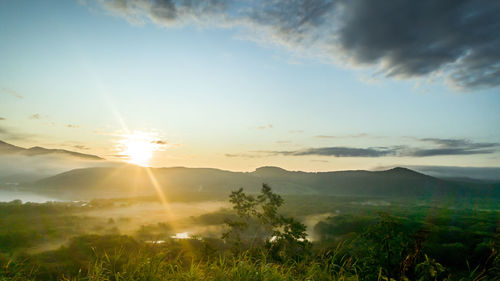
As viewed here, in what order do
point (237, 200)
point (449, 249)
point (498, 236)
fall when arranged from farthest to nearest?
point (449, 249) < point (237, 200) < point (498, 236)

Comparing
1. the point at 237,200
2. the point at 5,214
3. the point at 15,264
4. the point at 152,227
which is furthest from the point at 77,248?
the point at 5,214

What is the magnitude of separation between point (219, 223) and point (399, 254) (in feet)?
646

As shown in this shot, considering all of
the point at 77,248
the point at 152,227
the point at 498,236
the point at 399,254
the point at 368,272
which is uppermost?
the point at 498,236

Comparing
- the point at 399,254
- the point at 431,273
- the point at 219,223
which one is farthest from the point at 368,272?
the point at 219,223

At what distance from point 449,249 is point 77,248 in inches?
3797

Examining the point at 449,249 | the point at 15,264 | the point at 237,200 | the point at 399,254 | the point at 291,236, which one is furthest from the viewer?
the point at 449,249

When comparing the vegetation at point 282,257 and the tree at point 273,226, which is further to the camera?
the tree at point 273,226

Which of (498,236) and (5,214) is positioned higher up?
(498,236)

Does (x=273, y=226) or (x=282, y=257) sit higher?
(x=282, y=257)

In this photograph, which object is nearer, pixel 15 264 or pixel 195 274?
pixel 195 274

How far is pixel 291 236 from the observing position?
29953 mm

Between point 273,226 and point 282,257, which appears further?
point 273,226

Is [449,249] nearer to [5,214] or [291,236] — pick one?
[291,236]

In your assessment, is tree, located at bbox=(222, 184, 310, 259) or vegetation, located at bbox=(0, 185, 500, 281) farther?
tree, located at bbox=(222, 184, 310, 259)
